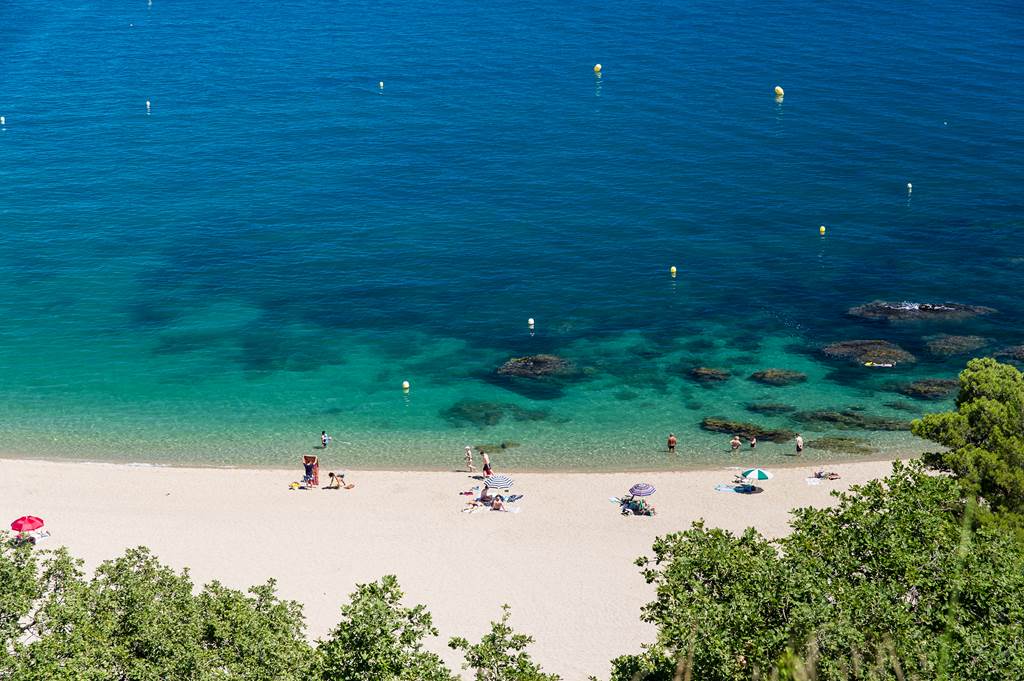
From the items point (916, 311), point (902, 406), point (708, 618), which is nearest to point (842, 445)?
point (902, 406)

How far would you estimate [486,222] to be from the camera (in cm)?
8356

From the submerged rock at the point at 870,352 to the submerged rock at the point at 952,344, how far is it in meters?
1.89

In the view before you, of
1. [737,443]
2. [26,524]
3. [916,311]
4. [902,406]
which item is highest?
[916,311]

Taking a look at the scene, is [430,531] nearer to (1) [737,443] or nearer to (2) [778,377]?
(1) [737,443]

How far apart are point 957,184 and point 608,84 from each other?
37219 mm

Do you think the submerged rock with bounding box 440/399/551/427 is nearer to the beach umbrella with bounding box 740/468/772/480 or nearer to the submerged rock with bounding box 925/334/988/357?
the beach umbrella with bounding box 740/468/772/480

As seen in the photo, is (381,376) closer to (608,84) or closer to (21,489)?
(21,489)

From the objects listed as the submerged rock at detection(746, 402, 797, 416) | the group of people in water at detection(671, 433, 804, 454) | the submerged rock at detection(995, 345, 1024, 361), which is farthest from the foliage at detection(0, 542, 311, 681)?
the submerged rock at detection(995, 345, 1024, 361)

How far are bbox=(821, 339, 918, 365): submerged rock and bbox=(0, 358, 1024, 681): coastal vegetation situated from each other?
3328 centimetres

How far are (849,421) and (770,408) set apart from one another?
4.03 m

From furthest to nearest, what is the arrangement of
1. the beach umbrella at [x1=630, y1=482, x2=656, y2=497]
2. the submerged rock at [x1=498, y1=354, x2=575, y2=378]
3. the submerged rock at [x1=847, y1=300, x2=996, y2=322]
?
the submerged rock at [x1=847, y1=300, x2=996, y2=322] < the submerged rock at [x1=498, y1=354, x2=575, y2=378] < the beach umbrella at [x1=630, y1=482, x2=656, y2=497]

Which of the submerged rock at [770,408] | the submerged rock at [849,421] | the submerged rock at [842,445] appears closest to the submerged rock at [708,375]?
the submerged rock at [770,408]

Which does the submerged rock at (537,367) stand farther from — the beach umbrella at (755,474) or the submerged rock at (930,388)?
the submerged rock at (930,388)

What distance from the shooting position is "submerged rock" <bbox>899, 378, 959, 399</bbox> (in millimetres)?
57938
